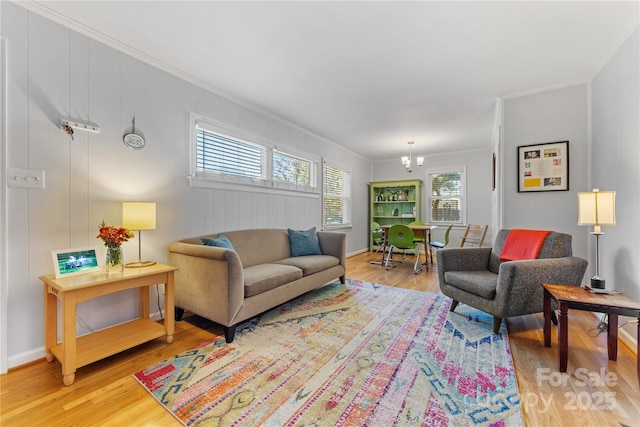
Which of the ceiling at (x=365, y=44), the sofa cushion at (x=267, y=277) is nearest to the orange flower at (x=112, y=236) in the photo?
the sofa cushion at (x=267, y=277)

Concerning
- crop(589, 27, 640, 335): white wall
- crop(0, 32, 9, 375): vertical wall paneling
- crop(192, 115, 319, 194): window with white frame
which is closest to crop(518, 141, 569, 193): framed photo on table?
crop(589, 27, 640, 335): white wall

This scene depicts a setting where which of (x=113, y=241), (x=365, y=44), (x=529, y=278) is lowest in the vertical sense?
(x=529, y=278)

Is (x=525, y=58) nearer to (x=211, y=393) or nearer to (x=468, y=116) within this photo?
(x=468, y=116)

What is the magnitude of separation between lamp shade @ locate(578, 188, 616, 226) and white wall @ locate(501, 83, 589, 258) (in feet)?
4.01

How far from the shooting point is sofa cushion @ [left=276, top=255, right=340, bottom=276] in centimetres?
304

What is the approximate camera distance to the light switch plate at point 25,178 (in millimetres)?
1769

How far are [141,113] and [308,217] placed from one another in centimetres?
288

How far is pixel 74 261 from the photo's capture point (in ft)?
6.26

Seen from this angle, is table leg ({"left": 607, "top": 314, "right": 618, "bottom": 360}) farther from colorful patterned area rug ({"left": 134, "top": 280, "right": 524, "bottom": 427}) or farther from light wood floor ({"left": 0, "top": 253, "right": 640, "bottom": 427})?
colorful patterned area rug ({"left": 134, "top": 280, "right": 524, "bottom": 427})

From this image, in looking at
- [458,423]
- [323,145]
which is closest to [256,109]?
[323,145]

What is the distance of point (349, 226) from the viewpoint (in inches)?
235

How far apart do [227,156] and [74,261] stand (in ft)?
6.08

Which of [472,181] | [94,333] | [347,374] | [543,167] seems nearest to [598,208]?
[543,167]

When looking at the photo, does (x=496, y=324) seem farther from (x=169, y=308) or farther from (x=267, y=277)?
(x=169, y=308)
